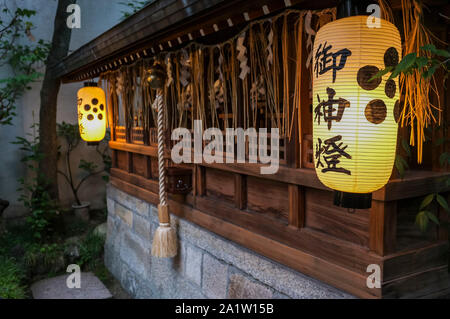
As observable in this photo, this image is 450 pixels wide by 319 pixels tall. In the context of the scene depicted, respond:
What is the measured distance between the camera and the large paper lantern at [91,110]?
671cm

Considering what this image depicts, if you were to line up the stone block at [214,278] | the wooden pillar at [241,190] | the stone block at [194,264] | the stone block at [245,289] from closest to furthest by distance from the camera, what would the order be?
the stone block at [245,289] < the wooden pillar at [241,190] < the stone block at [214,278] < the stone block at [194,264]

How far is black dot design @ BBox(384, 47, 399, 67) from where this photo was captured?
2.13m

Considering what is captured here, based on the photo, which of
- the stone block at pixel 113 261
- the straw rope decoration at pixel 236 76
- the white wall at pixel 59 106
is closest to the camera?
the straw rope decoration at pixel 236 76

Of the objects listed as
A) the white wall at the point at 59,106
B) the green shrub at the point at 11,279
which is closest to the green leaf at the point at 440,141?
the green shrub at the point at 11,279

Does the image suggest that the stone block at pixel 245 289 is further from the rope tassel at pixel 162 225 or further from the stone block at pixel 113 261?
the stone block at pixel 113 261

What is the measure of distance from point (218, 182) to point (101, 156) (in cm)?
769

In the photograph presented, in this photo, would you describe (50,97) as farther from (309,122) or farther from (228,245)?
(309,122)

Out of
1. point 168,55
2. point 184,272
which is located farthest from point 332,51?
point 184,272

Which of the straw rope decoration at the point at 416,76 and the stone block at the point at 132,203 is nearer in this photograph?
the straw rope decoration at the point at 416,76

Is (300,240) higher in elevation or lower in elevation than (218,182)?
lower

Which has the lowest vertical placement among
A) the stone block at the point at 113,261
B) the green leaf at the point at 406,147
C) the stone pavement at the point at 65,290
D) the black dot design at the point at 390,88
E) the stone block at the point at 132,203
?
the stone pavement at the point at 65,290

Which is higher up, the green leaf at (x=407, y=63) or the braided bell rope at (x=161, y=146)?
the green leaf at (x=407, y=63)

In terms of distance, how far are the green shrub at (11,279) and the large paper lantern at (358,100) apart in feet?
20.4

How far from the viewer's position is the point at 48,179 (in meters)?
8.82
